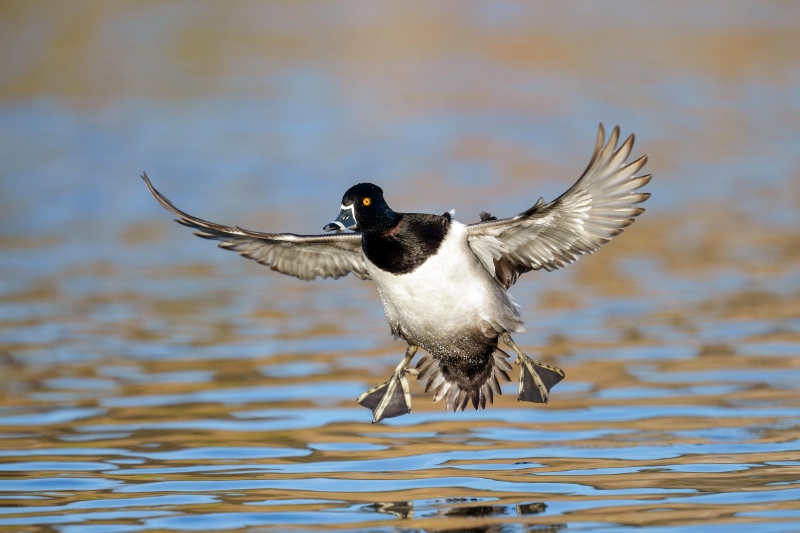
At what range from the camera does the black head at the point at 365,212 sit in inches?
262

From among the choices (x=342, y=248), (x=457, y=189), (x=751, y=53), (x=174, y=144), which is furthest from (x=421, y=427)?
(x=751, y=53)

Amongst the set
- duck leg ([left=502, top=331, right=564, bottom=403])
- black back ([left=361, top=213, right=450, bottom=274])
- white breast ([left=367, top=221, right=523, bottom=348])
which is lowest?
duck leg ([left=502, top=331, right=564, bottom=403])

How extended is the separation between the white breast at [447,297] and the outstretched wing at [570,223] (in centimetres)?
16

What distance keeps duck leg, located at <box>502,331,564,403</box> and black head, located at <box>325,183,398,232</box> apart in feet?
3.09

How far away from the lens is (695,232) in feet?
48.6

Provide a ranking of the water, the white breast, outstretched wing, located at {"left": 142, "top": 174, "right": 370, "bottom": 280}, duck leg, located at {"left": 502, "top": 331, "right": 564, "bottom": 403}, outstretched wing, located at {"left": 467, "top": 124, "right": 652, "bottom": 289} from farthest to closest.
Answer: outstretched wing, located at {"left": 142, "top": 174, "right": 370, "bottom": 280}
duck leg, located at {"left": 502, "top": 331, "right": 564, "bottom": 403}
the white breast
the water
outstretched wing, located at {"left": 467, "top": 124, "right": 652, "bottom": 289}

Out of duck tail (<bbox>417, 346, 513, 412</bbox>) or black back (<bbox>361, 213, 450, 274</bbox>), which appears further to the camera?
duck tail (<bbox>417, 346, 513, 412</bbox>)

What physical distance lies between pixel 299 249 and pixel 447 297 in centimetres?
133

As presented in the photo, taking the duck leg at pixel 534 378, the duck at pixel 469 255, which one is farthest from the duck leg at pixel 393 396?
the duck leg at pixel 534 378

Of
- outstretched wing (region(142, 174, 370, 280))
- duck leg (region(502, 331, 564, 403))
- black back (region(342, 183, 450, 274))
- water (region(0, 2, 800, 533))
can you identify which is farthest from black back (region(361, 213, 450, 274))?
water (region(0, 2, 800, 533))

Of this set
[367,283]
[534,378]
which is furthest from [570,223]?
[367,283]

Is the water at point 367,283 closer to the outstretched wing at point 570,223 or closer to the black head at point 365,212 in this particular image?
the outstretched wing at point 570,223

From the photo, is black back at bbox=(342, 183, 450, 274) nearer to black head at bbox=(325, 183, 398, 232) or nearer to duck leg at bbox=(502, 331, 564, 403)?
black head at bbox=(325, 183, 398, 232)

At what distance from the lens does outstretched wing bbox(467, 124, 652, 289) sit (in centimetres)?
626
